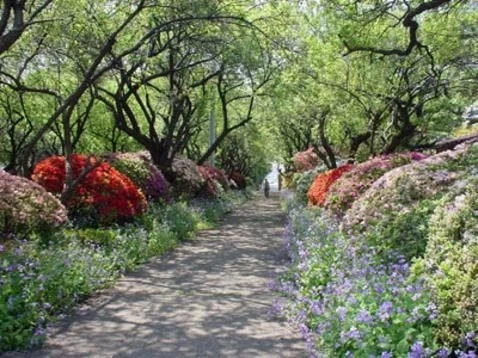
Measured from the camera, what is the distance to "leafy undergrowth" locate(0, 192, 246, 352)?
6.12 meters

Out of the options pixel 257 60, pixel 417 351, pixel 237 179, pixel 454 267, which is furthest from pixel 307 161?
pixel 417 351

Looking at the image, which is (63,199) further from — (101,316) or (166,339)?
(166,339)

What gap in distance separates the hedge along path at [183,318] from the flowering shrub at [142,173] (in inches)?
208

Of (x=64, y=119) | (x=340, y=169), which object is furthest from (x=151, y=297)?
(x=340, y=169)

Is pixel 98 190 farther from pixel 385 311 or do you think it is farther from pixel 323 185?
pixel 385 311

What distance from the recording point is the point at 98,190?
13.4 m

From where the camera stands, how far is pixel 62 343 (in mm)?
6188

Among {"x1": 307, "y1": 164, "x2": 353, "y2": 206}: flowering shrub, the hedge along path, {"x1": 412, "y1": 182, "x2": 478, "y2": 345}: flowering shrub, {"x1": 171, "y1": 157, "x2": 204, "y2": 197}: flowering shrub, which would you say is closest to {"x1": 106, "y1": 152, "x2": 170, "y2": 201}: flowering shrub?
{"x1": 171, "y1": 157, "x2": 204, "y2": 197}: flowering shrub

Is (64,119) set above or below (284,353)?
above

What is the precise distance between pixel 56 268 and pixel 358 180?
822cm

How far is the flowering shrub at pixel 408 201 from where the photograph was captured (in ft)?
23.9

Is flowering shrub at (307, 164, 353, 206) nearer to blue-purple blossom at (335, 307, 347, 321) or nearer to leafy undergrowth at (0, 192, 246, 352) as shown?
leafy undergrowth at (0, 192, 246, 352)

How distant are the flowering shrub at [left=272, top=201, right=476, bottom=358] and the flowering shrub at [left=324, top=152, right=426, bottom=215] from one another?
233 inches

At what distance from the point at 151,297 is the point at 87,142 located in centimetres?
2743
